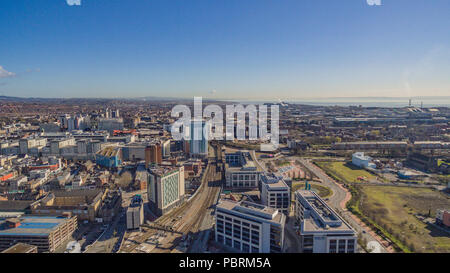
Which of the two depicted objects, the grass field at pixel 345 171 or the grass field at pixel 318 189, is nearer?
the grass field at pixel 318 189

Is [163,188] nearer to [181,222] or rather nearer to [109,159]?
[181,222]

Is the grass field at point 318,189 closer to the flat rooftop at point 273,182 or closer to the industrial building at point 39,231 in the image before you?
the flat rooftop at point 273,182

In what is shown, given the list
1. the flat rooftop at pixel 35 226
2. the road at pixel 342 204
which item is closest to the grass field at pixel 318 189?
the road at pixel 342 204

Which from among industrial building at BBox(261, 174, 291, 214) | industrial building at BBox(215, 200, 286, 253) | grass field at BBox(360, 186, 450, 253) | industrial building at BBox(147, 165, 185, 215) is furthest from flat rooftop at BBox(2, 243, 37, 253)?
grass field at BBox(360, 186, 450, 253)

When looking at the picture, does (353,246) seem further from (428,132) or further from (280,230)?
(428,132)
